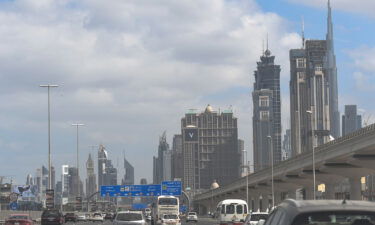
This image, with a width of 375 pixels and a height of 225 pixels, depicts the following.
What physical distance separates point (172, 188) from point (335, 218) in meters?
109

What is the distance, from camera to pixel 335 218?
797 centimetres

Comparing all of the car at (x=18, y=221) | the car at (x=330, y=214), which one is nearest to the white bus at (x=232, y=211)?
the car at (x=18, y=221)

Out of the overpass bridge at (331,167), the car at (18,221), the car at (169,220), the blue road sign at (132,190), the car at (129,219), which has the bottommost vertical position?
the car at (169,220)

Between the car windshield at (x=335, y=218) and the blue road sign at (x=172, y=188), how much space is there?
352 feet

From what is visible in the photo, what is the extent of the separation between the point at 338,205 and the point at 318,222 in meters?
0.33

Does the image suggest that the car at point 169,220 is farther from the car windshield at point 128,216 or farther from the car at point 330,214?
the car at point 330,214

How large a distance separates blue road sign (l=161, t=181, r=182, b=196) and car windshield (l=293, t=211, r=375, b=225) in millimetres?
107277

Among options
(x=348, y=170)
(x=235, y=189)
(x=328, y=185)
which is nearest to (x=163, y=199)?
(x=348, y=170)

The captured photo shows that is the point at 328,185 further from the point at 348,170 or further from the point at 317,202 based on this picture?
the point at 317,202

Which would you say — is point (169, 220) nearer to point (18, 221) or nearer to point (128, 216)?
point (18, 221)

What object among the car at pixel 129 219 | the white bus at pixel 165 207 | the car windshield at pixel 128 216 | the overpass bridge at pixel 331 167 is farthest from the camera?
the overpass bridge at pixel 331 167

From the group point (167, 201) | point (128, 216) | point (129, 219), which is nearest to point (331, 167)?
point (167, 201)

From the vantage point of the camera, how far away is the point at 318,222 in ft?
26.1

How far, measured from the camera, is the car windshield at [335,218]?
780cm
